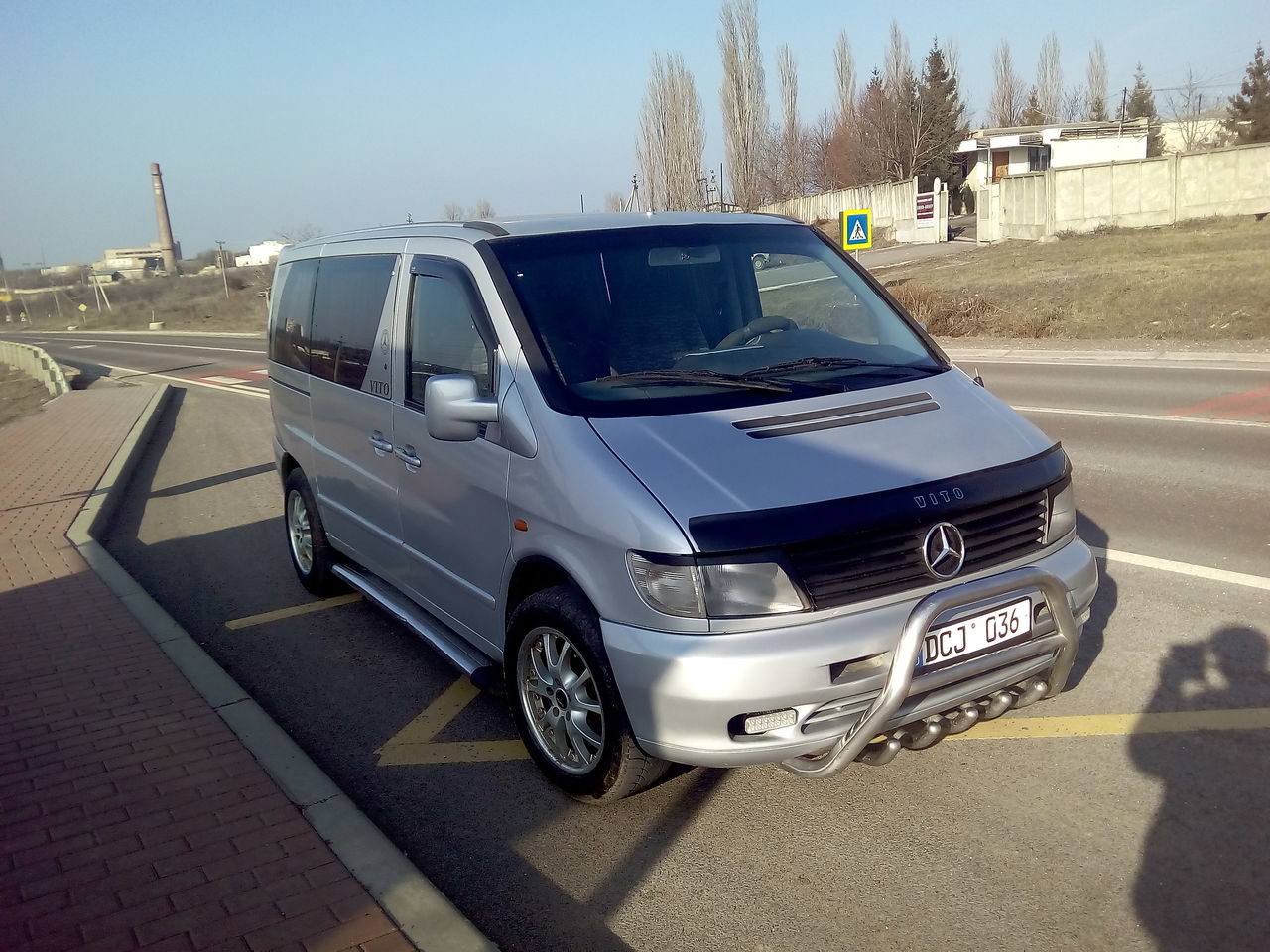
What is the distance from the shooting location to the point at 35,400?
26422mm

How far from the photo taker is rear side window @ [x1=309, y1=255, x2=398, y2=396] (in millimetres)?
5227

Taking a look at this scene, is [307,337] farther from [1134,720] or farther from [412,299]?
[1134,720]

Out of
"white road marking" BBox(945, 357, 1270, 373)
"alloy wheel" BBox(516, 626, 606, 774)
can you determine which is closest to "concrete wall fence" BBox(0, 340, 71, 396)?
"white road marking" BBox(945, 357, 1270, 373)

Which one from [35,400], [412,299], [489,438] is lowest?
[35,400]

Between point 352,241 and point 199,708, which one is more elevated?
point 352,241

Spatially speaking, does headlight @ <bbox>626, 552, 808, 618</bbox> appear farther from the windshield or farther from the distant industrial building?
the distant industrial building

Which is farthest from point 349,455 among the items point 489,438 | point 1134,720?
point 1134,720

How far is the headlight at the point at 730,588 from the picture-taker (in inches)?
Answer: 127

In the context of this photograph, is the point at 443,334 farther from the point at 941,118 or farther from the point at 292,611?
the point at 941,118

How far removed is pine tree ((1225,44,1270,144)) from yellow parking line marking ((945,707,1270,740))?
214 ft

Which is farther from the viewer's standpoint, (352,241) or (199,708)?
(352,241)

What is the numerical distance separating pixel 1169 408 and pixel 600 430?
30.7 feet

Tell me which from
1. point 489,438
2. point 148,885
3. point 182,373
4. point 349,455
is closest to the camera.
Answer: point 148,885

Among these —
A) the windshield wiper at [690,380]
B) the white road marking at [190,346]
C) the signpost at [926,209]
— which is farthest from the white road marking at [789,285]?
the signpost at [926,209]
